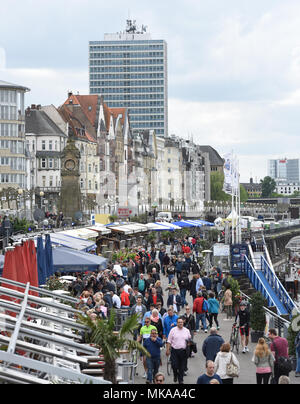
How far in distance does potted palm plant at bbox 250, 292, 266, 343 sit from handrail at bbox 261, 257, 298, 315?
6.07 metres

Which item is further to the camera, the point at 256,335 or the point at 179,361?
the point at 256,335

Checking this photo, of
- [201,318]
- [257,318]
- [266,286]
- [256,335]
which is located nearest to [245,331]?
[256,335]

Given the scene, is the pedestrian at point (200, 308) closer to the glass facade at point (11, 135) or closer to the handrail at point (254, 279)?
the handrail at point (254, 279)

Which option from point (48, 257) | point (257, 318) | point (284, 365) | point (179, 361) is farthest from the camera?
point (48, 257)

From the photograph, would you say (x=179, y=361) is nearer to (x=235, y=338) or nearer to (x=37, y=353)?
(x=235, y=338)

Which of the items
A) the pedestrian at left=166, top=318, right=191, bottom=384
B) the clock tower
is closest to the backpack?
the pedestrian at left=166, top=318, right=191, bottom=384

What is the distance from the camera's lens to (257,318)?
23547 mm

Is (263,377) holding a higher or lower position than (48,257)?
lower

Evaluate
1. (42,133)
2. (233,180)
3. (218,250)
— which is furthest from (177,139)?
(218,250)

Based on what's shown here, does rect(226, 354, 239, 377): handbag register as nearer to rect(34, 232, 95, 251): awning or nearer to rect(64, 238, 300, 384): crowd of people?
rect(64, 238, 300, 384): crowd of people

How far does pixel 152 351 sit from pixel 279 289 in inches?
779

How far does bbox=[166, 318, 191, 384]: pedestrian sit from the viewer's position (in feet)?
58.3
